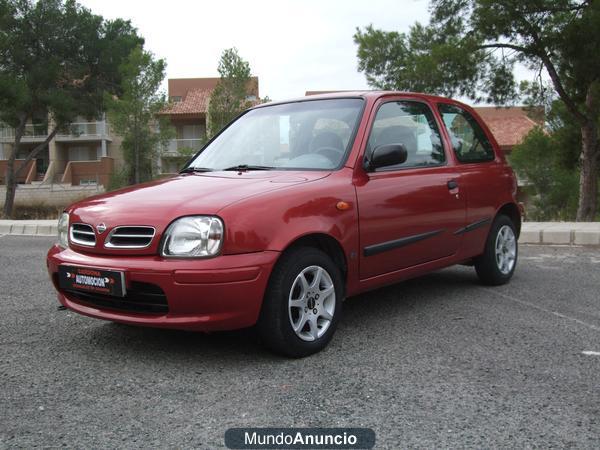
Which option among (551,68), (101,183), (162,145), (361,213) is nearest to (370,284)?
(361,213)

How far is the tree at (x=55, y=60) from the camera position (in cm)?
2847

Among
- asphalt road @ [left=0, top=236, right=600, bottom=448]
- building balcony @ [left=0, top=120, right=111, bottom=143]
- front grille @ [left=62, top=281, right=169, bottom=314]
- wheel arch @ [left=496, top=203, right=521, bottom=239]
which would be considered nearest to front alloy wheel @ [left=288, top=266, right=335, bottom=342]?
asphalt road @ [left=0, top=236, right=600, bottom=448]

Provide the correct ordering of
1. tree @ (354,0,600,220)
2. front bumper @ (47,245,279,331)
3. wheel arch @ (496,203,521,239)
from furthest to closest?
tree @ (354,0,600,220) < wheel arch @ (496,203,521,239) < front bumper @ (47,245,279,331)

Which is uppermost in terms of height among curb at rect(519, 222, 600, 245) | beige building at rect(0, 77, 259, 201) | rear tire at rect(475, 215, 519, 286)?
beige building at rect(0, 77, 259, 201)

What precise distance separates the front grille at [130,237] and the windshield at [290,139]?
1147mm

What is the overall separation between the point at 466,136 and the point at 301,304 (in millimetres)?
2723

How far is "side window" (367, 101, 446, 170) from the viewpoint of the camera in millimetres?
4617

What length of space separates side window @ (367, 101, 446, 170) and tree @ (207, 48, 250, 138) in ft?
68.5

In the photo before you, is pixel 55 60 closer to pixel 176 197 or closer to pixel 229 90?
pixel 229 90

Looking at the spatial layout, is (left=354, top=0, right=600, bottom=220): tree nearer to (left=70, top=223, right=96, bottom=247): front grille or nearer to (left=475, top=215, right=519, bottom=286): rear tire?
(left=475, top=215, right=519, bottom=286): rear tire

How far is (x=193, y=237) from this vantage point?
3.42 meters

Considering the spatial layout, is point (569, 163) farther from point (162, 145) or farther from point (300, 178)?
point (300, 178)

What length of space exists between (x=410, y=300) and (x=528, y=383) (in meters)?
2.08

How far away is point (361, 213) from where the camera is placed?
414 cm
